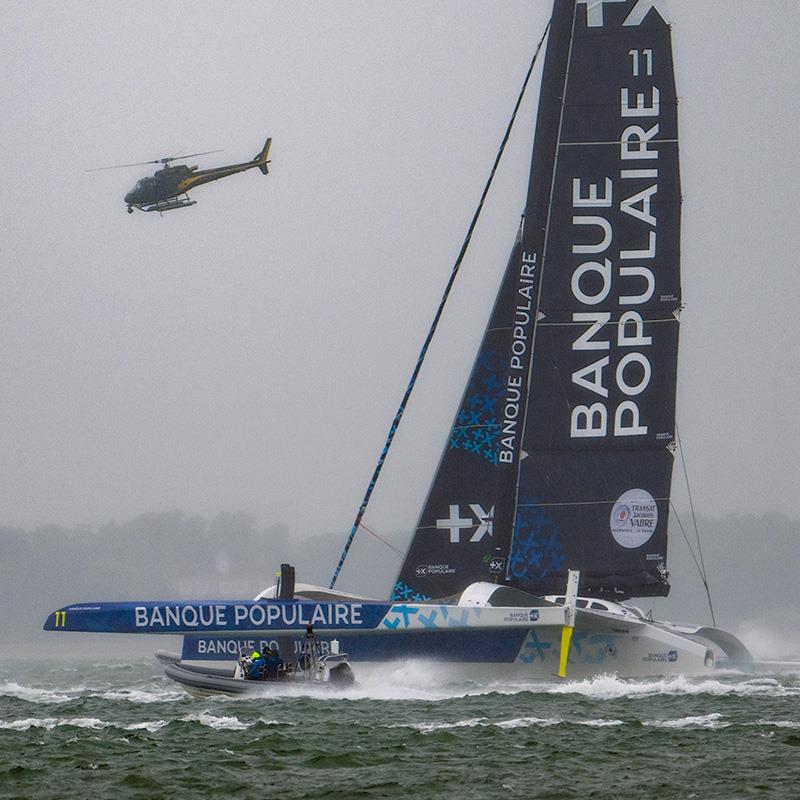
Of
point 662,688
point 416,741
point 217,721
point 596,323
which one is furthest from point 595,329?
point 416,741

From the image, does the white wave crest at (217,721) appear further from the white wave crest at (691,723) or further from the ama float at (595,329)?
the ama float at (595,329)

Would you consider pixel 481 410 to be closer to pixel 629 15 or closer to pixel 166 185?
pixel 629 15

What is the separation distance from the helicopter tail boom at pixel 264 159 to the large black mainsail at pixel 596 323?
35737mm

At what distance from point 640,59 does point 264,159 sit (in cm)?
3700

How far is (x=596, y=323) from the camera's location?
32781 millimetres

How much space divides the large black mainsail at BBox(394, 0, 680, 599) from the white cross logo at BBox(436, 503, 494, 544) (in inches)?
53.3

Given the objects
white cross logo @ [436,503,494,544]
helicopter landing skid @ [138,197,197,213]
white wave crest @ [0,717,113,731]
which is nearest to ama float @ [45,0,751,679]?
white cross logo @ [436,503,494,544]

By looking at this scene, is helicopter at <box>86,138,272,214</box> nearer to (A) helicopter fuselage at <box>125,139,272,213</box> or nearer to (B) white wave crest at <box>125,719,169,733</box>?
(A) helicopter fuselage at <box>125,139,272,213</box>

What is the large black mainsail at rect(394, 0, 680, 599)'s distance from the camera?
1281 inches

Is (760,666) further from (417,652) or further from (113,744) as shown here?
(113,744)

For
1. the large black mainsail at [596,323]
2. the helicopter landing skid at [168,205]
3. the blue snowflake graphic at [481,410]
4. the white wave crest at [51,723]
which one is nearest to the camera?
the white wave crest at [51,723]

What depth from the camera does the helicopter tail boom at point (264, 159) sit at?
67.8 meters

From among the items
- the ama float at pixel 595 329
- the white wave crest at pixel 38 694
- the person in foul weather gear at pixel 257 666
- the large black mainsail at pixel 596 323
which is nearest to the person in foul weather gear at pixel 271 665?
the person in foul weather gear at pixel 257 666

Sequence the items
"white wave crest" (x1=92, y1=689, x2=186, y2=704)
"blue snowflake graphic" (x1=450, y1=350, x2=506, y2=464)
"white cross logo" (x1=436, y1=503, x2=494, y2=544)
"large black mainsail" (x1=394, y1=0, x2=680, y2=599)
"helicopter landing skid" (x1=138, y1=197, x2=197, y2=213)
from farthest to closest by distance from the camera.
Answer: "helicopter landing skid" (x1=138, y1=197, x2=197, y2=213) < "blue snowflake graphic" (x1=450, y1=350, x2=506, y2=464) < "white cross logo" (x1=436, y1=503, x2=494, y2=544) < "large black mainsail" (x1=394, y1=0, x2=680, y2=599) < "white wave crest" (x1=92, y1=689, x2=186, y2=704)
